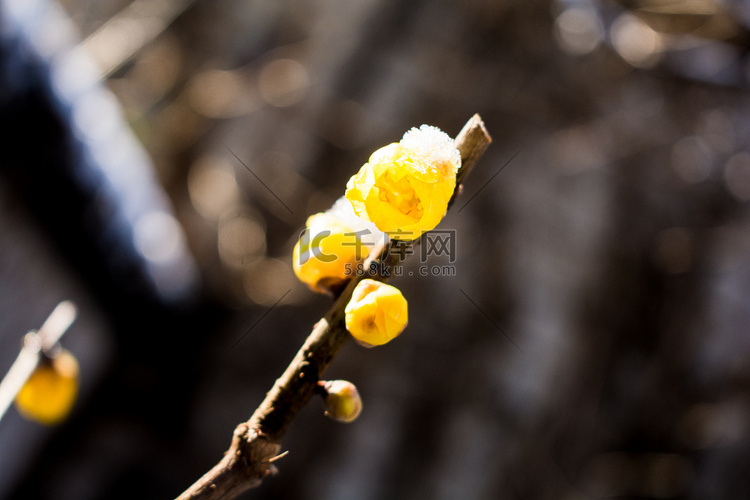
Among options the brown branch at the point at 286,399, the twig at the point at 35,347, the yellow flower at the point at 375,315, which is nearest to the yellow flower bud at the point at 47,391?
the twig at the point at 35,347

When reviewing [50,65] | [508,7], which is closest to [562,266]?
[508,7]

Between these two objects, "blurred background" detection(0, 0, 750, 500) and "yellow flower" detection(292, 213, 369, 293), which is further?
"blurred background" detection(0, 0, 750, 500)

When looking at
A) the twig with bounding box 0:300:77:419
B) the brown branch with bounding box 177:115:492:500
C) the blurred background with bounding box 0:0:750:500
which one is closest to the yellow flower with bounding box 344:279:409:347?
the brown branch with bounding box 177:115:492:500

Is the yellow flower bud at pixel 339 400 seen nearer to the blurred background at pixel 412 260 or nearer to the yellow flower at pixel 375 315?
the yellow flower at pixel 375 315

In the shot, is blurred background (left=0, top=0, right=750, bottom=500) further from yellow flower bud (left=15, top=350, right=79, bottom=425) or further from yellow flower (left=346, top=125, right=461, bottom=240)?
yellow flower (left=346, top=125, right=461, bottom=240)

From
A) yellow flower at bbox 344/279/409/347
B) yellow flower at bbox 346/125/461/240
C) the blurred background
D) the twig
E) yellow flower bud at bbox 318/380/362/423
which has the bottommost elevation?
yellow flower bud at bbox 318/380/362/423

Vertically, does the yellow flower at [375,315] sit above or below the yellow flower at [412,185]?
below

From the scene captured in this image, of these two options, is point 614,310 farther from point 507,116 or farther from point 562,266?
point 507,116
